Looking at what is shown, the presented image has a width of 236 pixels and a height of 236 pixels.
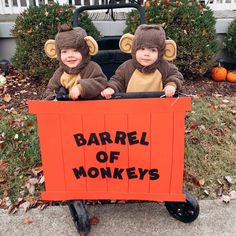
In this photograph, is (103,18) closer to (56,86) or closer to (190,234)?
(56,86)

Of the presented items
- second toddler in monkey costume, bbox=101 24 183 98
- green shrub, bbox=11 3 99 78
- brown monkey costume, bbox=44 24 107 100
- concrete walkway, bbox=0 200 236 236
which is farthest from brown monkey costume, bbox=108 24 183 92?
green shrub, bbox=11 3 99 78

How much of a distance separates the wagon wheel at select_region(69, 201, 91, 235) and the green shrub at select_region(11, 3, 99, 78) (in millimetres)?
2327

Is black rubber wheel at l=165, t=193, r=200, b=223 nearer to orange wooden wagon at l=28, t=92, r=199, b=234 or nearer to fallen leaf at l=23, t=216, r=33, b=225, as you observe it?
orange wooden wagon at l=28, t=92, r=199, b=234

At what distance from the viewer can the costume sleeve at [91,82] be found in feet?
7.30

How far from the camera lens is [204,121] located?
3.67 m

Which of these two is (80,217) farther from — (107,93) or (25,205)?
(107,93)

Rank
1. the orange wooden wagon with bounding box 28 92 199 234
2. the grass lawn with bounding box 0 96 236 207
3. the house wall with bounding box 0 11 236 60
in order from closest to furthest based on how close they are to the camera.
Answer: the orange wooden wagon with bounding box 28 92 199 234, the grass lawn with bounding box 0 96 236 207, the house wall with bounding box 0 11 236 60

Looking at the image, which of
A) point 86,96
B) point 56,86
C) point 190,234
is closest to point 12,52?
point 56,86

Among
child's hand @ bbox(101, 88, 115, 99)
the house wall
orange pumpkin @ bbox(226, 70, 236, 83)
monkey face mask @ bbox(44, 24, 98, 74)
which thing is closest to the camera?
child's hand @ bbox(101, 88, 115, 99)

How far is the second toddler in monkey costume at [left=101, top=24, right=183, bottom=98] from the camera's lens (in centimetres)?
233

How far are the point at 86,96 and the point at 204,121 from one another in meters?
1.78

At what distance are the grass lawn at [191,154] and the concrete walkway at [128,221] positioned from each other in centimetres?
21

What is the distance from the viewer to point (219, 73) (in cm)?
477

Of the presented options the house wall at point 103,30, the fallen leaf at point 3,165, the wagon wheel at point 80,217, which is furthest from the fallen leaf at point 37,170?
the house wall at point 103,30
